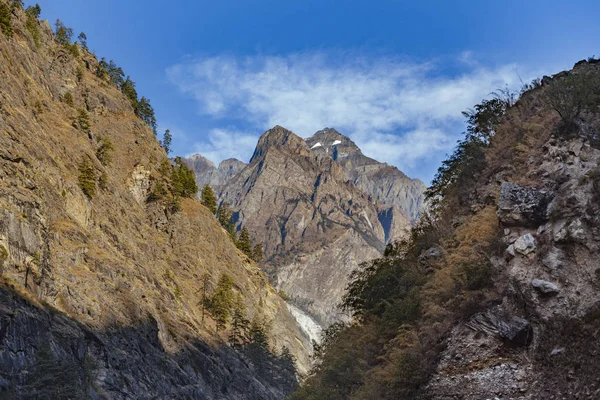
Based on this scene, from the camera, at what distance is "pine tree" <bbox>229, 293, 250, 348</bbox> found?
80.6m

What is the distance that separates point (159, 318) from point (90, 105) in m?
43.3

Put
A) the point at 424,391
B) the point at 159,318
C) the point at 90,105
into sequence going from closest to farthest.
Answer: the point at 424,391 → the point at 159,318 → the point at 90,105

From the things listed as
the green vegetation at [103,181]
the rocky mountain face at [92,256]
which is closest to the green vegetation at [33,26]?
the rocky mountain face at [92,256]

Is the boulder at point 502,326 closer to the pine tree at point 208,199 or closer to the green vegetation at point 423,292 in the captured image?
the green vegetation at point 423,292

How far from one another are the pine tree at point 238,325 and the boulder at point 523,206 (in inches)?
2612

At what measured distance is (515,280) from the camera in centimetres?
1669

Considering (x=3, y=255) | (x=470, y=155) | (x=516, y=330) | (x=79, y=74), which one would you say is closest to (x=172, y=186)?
(x=79, y=74)

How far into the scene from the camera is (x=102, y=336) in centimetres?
4084

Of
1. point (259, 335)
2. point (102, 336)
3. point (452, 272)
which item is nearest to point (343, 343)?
point (452, 272)

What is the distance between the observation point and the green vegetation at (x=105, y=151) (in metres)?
69.3

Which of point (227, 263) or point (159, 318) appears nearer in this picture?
point (159, 318)

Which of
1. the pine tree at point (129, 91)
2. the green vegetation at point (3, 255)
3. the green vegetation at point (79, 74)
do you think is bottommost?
the green vegetation at point (3, 255)

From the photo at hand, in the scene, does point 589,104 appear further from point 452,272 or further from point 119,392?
point 119,392

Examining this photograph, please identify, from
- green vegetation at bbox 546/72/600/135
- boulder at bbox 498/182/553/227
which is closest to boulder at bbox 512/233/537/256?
boulder at bbox 498/182/553/227
